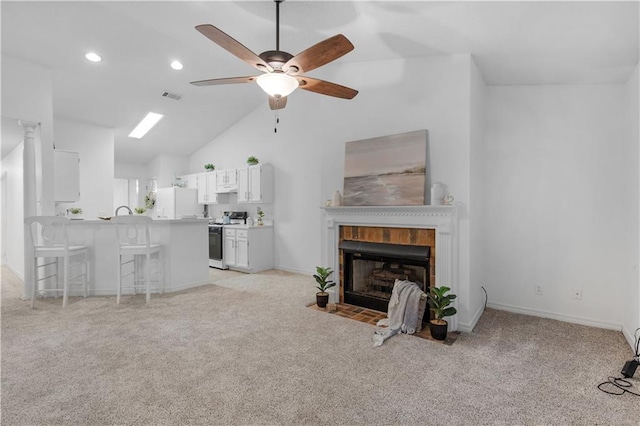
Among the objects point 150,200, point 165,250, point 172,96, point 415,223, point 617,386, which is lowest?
point 617,386

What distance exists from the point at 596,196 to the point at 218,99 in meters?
5.85

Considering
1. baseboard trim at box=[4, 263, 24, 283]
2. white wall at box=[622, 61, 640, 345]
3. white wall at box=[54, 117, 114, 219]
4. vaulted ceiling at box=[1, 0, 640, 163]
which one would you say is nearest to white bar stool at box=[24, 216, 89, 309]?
baseboard trim at box=[4, 263, 24, 283]

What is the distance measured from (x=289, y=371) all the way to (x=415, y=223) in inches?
76.5

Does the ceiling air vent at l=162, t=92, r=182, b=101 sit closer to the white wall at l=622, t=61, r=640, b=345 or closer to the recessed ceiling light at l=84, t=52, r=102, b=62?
the recessed ceiling light at l=84, t=52, r=102, b=62

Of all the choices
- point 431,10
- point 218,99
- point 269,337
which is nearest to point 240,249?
point 218,99

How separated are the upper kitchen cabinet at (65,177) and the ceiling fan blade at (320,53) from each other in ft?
14.3

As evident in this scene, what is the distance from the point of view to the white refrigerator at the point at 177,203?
7.18m

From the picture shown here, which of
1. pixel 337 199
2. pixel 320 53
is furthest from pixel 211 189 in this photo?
pixel 320 53

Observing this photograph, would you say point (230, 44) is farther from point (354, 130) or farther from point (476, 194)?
point (476, 194)

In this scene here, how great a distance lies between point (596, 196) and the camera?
A: 3326 millimetres

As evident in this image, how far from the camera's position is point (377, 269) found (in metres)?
3.99

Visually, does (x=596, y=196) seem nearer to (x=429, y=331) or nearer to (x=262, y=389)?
(x=429, y=331)

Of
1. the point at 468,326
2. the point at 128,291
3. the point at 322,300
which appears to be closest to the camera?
the point at 468,326

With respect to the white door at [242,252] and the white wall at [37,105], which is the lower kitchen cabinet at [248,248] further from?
the white wall at [37,105]
